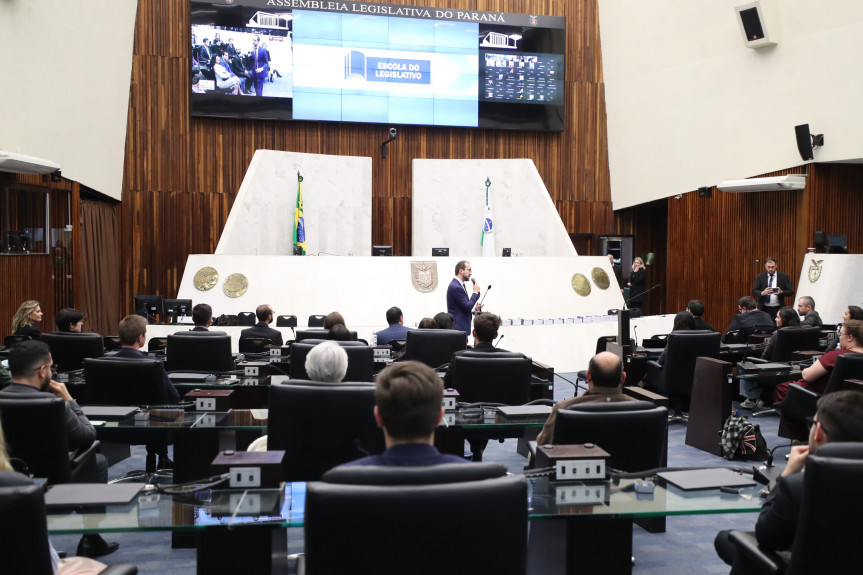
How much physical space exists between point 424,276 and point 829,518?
10.7 metres

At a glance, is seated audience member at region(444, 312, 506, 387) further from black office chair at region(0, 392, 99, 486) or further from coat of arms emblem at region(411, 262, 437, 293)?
coat of arms emblem at region(411, 262, 437, 293)

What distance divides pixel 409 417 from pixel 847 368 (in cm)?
442

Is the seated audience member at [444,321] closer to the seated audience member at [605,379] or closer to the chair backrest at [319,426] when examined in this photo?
the seated audience member at [605,379]

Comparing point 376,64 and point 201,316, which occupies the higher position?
point 376,64

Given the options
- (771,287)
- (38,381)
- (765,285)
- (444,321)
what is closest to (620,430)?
(38,381)

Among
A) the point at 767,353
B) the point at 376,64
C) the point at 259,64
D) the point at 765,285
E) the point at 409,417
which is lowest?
the point at 767,353

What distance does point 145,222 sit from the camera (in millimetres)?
15656

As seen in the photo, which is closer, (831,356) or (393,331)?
(831,356)

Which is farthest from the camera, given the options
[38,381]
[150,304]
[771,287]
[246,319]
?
[150,304]

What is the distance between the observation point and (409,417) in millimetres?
2059

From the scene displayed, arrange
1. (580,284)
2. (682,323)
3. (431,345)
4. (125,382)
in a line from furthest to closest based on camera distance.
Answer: (580,284), (682,323), (431,345), (125,382)

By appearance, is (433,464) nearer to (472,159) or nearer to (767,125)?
(767,125)

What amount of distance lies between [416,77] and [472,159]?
201 cm

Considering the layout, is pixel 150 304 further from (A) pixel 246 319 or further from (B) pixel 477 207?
(B) pixel 477 207
